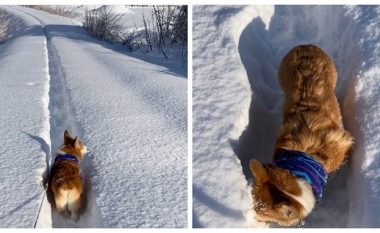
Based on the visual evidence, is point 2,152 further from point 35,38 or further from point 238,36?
point 35,38

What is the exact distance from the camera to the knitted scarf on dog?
2.92 metres

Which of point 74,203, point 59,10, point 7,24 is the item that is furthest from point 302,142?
point 59,10

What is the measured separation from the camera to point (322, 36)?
4625 millimetres

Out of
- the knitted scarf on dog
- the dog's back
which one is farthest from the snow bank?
the dog's back

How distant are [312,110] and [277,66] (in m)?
1.08

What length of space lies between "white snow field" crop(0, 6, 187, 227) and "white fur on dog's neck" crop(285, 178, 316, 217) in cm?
82

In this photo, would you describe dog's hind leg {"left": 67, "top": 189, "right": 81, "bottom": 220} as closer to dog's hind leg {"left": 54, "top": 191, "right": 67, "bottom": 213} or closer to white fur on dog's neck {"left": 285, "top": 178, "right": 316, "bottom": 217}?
dog's hind leg {"left": 54, "top": 191, "right": 67, "bottom": 213}

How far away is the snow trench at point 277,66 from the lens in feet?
10.9

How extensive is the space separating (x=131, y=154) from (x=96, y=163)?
328mm

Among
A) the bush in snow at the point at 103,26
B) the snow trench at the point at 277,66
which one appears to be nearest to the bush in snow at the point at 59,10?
the bush in snow at the point at 103,26

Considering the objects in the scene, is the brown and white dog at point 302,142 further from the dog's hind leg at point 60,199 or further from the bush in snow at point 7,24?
the bush in snow at point 7,24

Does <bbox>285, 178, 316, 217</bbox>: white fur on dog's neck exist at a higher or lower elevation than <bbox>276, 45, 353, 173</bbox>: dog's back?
lower

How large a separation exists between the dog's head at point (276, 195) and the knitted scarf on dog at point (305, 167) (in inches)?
5.3

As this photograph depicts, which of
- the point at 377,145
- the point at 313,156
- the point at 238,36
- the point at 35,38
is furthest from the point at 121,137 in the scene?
the point at 35,38
